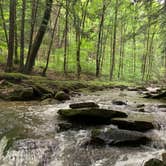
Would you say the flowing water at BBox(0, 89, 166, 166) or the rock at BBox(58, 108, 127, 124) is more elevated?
the rock at BBox(58, 108, 127, 124)

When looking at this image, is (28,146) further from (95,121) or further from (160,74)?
(160,74)

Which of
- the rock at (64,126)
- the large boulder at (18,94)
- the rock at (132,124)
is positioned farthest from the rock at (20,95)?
the rock at (132,124)

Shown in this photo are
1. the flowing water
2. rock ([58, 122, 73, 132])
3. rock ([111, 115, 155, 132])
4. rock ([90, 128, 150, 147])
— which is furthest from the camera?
rock ([58, 122, 73, 132])

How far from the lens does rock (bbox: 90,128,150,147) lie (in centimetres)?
468

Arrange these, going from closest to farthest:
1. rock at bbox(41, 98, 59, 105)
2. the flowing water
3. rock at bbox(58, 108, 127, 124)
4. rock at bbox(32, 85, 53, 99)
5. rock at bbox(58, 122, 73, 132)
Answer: the flowing water
rock at bbox(58, 122, 73, 132)
rock at bbox(58, 108, 127, 124)
rock at bbox(41, 98, 59, 105)
rock at bbox(32, 85, 53, 99)

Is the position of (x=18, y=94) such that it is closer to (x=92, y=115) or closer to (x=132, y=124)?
(x=92, y=115)

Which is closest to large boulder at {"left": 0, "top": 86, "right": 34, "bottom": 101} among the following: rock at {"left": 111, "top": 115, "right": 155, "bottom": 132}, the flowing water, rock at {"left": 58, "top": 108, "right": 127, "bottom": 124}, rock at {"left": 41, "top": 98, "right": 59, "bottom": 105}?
rock at {"left": 41, "top": 98, "right": 59, "bottom": 105}

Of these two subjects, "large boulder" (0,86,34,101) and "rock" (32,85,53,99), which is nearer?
"large boulder" (0,86,34,101)

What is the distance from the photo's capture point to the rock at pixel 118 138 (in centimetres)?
468

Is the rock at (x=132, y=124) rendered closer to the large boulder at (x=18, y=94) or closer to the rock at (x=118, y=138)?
the rock at (x=118, y=138)

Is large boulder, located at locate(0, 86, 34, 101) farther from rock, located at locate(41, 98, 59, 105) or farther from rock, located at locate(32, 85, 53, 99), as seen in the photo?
rock, located at locate(41, 98, 59, 105)

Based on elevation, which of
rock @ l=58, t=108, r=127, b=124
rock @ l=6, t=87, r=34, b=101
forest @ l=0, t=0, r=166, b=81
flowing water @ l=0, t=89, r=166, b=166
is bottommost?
flowing water @ l=0, t=89, r=166, b=166

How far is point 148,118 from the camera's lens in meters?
6.36

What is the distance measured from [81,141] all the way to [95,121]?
112cm
